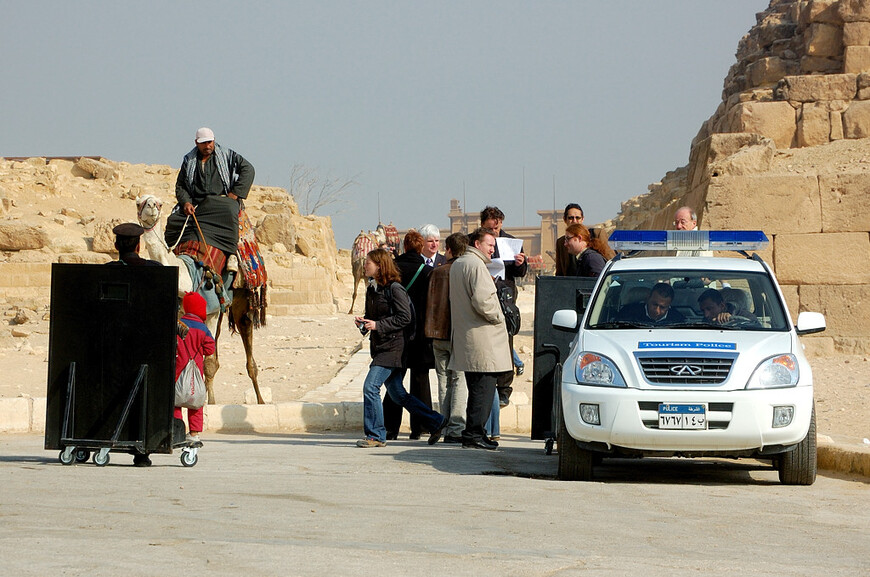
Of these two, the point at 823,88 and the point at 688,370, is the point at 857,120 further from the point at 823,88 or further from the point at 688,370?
the point at 688,370

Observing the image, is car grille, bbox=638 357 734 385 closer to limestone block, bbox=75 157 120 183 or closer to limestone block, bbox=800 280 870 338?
limestone block, bbox=800 280 870 338

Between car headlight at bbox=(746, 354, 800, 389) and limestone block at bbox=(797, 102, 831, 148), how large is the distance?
14572mm

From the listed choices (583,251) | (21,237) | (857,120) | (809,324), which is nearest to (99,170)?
(21,237)

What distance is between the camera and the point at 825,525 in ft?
19.9

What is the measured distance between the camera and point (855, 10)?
23.1 meters

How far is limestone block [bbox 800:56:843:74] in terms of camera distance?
77.6ft

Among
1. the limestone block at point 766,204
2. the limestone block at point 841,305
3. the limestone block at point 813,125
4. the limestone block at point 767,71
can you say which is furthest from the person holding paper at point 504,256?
the limestone block at point 767,71

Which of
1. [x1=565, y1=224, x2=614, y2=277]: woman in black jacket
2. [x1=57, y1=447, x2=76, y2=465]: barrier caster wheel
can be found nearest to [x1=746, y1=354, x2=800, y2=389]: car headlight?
[x1=565, y1=224, x2=614, y2=277]: woman in black jacket

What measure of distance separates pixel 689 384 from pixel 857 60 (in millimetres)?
17448

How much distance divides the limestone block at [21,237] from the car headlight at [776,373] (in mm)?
28879

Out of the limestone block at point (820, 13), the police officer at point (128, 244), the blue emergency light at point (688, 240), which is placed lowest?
the police officer at point (128, 244)

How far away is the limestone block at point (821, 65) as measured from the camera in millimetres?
23663

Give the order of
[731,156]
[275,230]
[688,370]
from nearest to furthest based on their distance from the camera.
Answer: [688,370]
[731,156]
[275,230]

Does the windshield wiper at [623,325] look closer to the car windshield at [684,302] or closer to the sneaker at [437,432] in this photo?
the car windshield at [684,302]
